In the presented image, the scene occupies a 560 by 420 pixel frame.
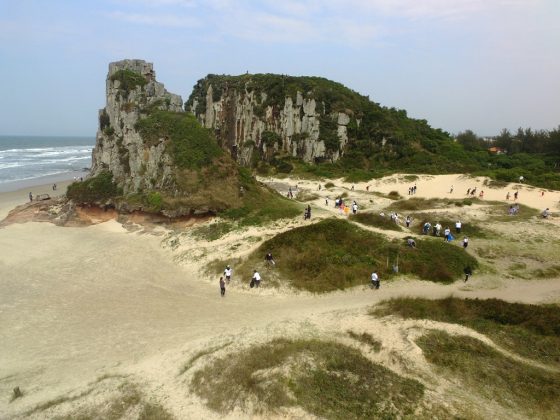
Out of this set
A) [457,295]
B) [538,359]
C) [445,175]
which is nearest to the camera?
[538,359]

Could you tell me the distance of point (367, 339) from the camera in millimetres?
15883

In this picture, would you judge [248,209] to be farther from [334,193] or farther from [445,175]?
[445,175]

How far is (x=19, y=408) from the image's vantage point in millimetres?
13281

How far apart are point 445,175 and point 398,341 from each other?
141ft

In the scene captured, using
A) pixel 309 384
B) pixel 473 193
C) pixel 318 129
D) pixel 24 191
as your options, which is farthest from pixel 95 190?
pixel 473 193

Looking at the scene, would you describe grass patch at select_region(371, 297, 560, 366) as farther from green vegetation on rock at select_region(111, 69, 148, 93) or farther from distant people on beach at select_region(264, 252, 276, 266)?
green vegetation on rock at select_region(111, 69, 148, 93)

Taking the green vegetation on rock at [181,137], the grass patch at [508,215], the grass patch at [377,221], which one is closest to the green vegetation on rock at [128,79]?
the green vegetation on rock at [181,137]

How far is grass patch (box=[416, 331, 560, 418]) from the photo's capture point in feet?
39.7

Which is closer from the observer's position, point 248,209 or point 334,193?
point 248,209

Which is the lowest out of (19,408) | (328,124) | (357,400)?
(19,408)

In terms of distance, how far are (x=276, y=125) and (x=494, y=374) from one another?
59.4m

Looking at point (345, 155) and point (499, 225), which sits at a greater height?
point (345, 155)

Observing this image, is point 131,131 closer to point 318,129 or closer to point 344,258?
point 344,258

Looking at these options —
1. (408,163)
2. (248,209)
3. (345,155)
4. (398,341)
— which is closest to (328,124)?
(345,155)
